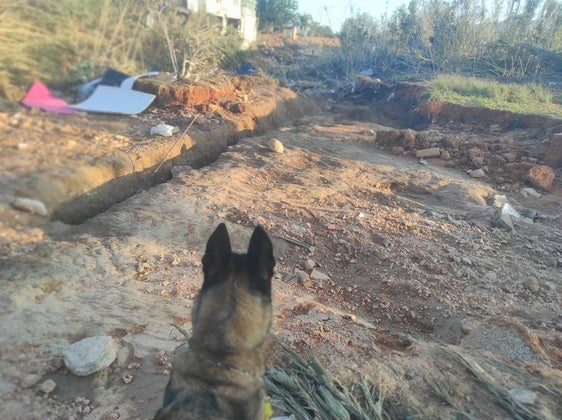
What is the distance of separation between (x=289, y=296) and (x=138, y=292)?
59.4 inches

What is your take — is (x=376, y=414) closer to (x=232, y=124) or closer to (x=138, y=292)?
(x=138, y=292)

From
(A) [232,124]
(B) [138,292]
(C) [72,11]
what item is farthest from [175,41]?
(B) [138,292]

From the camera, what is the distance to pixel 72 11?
19.9 feet

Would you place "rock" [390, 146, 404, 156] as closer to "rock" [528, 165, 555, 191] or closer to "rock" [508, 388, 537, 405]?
"rock" [528, 165, 555, 191]

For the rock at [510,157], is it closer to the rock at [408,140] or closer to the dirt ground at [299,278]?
the dirt ground at [299,278]

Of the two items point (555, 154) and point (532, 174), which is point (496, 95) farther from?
point (532, 174)

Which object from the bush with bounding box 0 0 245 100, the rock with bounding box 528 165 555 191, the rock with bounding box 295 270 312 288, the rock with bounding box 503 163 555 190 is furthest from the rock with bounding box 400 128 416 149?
the rock with bounding box 295 270 312 288

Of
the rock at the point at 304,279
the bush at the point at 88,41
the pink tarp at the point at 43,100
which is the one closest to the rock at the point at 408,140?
the bush at the point at 88,41

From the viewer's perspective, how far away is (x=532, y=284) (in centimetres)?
499

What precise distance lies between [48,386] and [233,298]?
1671 mm

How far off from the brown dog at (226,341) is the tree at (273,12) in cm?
3741

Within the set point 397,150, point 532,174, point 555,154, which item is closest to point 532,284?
point 532,174

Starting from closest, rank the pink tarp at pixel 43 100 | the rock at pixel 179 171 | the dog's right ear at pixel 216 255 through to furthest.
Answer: the dog's right ear at pixel 216 255, the pink tarp at pixel 43 100, the rock at pixel 179 171

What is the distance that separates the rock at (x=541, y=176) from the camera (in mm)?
9164
